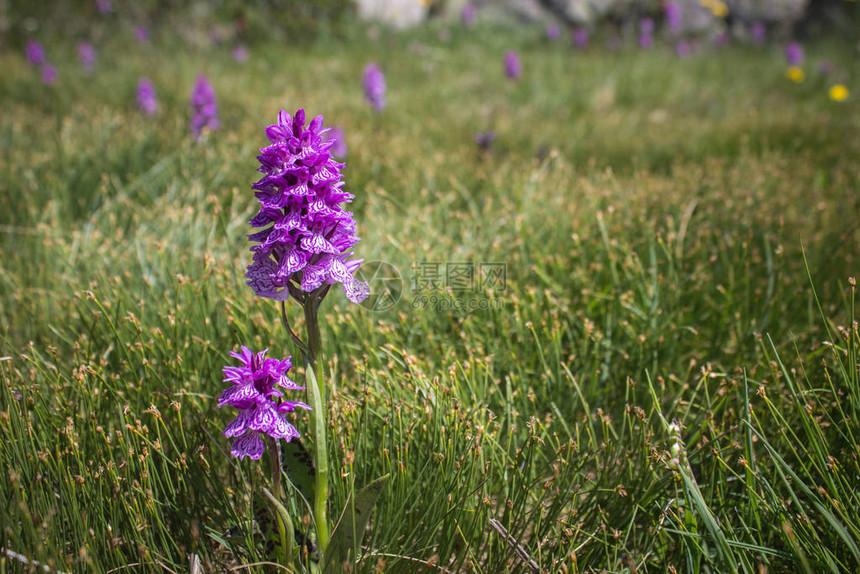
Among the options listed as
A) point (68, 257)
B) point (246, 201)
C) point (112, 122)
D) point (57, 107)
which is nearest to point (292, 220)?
point (68, 257)

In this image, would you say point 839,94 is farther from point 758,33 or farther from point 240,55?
point 240,55

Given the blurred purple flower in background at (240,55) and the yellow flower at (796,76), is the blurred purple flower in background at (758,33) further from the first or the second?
the blurred purple flower in background at (240,55)

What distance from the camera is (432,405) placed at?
1.51m

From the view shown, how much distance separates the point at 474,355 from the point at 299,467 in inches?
38.2

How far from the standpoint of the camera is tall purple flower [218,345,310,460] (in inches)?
44.0

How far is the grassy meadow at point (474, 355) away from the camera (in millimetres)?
1301

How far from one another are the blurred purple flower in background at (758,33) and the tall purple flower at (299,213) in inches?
527

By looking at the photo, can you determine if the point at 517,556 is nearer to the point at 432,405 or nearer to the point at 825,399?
the point at 432,405

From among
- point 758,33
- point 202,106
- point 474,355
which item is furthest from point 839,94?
point 202,106

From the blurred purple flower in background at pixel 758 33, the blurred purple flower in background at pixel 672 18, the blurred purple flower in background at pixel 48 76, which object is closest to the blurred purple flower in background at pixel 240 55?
the blurred purple flower in background at pixel 48 76

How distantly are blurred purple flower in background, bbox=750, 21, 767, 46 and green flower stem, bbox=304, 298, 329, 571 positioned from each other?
13.5 meters

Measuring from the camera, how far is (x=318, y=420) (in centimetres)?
112

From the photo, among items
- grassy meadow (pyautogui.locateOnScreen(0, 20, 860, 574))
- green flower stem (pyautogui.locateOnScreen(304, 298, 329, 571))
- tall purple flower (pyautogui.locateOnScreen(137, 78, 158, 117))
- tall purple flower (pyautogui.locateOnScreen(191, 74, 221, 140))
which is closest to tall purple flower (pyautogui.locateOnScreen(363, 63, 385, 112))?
grassy meadow (pyautogui.locateOnScreen(0, 20, 860, 574))

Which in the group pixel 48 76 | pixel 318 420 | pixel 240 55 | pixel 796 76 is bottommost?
pixel 318 420
